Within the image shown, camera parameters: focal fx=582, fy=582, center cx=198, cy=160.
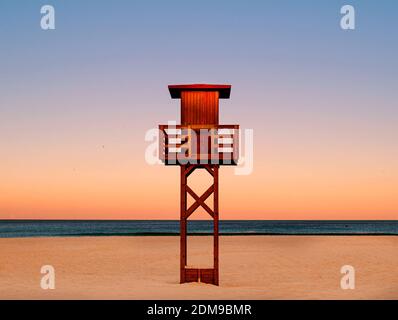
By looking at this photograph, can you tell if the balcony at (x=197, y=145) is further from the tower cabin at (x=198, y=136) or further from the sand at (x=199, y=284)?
the sand at (x=199, y=284)

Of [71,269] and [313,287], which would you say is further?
[71,269]

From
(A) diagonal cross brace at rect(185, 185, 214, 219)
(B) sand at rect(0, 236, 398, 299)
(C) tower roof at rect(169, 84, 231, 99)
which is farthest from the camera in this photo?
(C) tower roof at rect(169, 84, 231, 99)

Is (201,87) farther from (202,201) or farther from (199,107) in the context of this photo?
(202,201)

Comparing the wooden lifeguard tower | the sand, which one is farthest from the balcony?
the sand

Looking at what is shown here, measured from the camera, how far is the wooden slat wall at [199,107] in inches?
891

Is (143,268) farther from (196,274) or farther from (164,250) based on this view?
(164,250)

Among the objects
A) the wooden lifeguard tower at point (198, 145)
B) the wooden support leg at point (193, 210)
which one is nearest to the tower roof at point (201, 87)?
the wooden lifeguard tower at point (198, 145)

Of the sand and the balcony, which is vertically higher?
the balcony

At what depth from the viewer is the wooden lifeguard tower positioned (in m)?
22.2

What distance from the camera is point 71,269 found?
29625 millimetres

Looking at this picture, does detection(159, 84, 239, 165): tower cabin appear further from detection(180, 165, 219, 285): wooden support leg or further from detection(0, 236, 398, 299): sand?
detection(0, 236, 398, 299): sand

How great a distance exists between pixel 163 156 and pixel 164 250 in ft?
69.9
